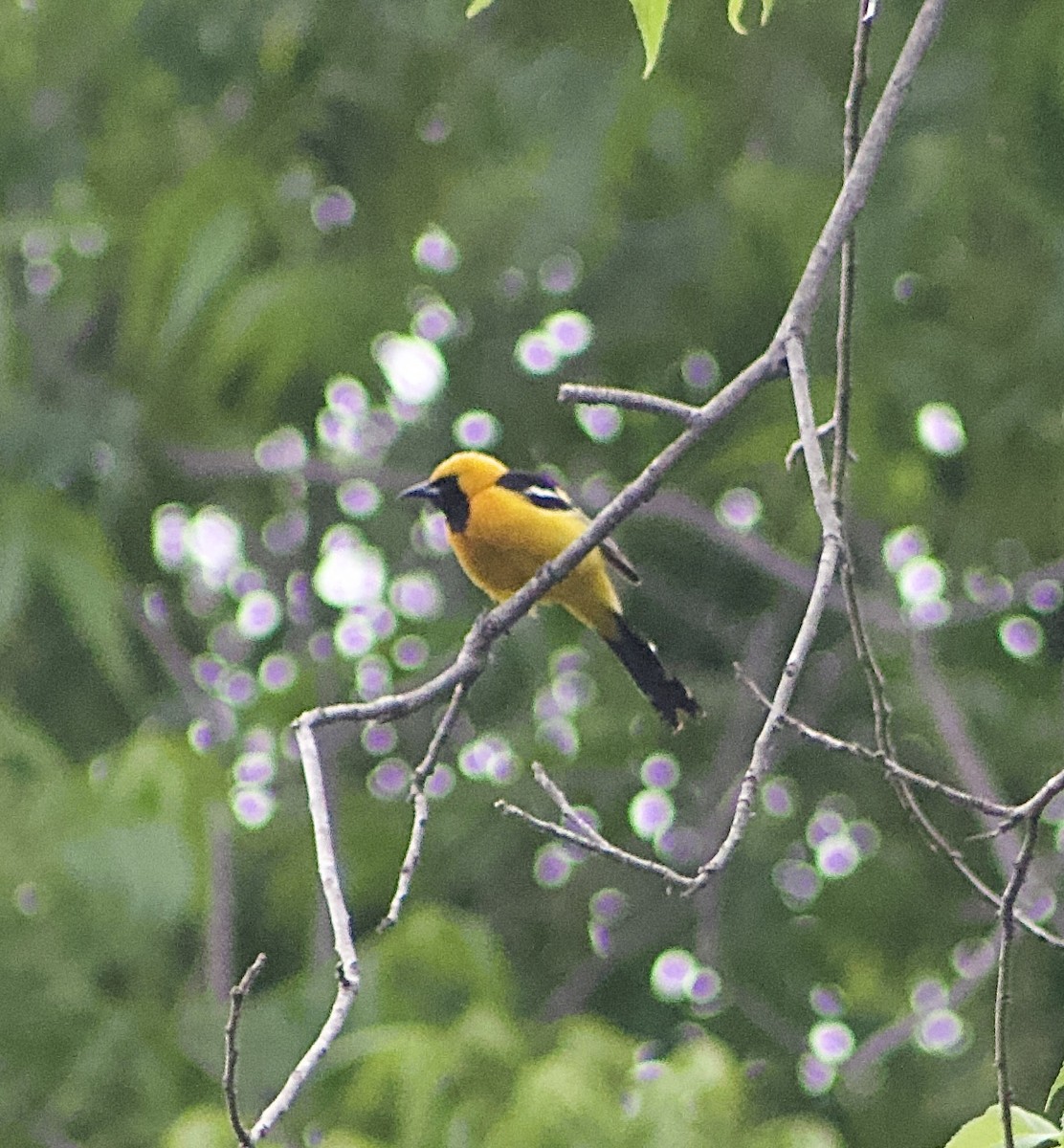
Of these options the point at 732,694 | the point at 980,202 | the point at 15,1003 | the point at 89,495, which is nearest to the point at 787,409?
the point at 980,202

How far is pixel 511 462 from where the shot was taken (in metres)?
7.84

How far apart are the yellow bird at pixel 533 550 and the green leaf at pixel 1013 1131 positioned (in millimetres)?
3022

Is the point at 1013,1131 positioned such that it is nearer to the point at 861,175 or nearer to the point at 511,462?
the point at 861,175

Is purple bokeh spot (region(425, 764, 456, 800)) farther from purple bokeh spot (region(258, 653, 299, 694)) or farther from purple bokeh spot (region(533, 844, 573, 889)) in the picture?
purple bokeh spot (region(258, 653, 299, 694))

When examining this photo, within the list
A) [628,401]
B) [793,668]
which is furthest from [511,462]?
[793,668]

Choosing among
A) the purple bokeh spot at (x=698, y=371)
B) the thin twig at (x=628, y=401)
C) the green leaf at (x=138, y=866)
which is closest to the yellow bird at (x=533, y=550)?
the green leaf at (x=138, y=866)

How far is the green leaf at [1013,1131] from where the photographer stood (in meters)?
1.99

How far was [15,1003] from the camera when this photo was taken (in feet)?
17.7

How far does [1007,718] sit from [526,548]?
2780 mm

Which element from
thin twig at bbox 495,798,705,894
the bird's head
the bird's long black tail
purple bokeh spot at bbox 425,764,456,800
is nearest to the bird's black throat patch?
the bird's head

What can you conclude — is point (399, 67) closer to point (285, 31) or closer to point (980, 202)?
point (285, 31)

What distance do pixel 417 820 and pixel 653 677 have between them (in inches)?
113

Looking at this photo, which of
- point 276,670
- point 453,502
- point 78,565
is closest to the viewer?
point 453,502

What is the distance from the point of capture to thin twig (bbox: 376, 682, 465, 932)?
2.31 meters
